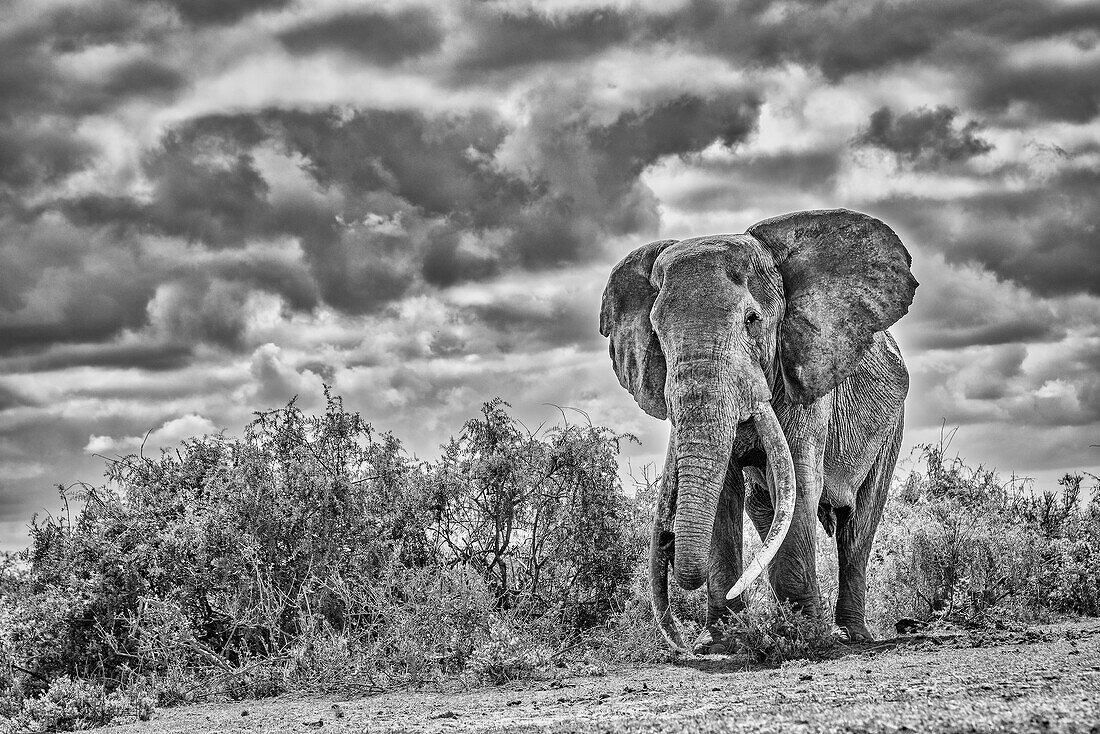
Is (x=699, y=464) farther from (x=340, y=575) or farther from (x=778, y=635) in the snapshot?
(x=340, y=575)

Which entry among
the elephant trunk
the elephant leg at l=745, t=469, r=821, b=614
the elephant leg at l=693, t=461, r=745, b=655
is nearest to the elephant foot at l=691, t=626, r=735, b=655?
the elephant leg at l=693, t=461, r=745, b=655

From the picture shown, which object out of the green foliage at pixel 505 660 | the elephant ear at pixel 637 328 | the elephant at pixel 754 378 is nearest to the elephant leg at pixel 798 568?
the elephant at pixel 754 378

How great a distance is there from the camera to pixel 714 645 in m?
9.70

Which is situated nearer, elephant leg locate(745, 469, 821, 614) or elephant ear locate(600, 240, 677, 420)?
elephant leg locate(745, 469, 821, 614)

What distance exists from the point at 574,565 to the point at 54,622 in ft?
19.9

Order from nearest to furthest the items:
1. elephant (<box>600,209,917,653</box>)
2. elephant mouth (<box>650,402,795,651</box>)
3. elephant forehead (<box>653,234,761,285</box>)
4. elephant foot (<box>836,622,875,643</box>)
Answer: elephant (<box>600,209,917,653</box>)
elephant mouth (<box>650,402,795,651</box>)
elephant forehead (<box>653,234,761,285</box>)
elephant foot (<box>836,622,875,643</box>)

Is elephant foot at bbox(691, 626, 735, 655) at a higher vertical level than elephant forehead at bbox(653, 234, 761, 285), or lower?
lower

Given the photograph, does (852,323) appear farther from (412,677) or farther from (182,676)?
(182,676)

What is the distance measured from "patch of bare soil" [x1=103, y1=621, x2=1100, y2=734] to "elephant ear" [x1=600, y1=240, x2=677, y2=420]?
9.32ft

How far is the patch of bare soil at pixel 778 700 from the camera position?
5152 mm

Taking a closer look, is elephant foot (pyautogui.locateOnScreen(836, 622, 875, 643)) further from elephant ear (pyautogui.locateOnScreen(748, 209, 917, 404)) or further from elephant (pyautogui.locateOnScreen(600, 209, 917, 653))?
elephant ear (pyautogui.locateOnScreen(748, 209, 917, 404))

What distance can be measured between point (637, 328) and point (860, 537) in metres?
4.77

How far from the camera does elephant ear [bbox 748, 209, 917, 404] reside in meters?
10.6

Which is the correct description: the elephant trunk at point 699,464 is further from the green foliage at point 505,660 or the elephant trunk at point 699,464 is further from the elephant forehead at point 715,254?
the green foliage at point 505,660
